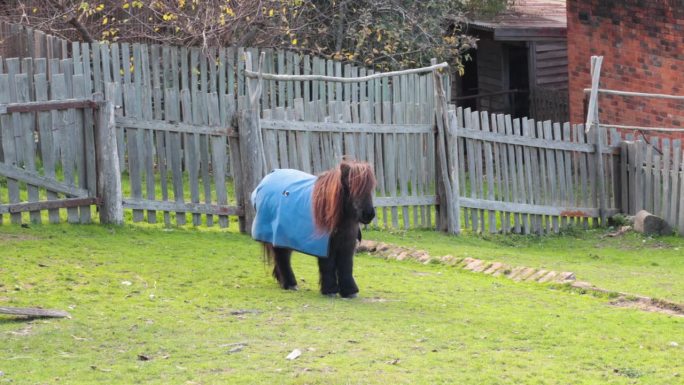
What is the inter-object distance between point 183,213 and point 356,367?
5.83m

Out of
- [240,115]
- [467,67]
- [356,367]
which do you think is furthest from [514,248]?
[467,67]

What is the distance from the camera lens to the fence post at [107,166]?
486 inches

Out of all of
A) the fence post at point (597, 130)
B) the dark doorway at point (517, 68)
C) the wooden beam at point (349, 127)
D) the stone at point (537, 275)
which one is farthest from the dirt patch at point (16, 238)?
the dark doorway at point (517, 68)

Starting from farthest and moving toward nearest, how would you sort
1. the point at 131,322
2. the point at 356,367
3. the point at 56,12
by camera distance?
1. the point at 56,12
2. the point at 131,322
3. the point at 356,367

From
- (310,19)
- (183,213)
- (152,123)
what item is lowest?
(183,213)

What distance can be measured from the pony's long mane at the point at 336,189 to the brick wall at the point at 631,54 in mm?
8742

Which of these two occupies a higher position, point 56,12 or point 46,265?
point 56,12

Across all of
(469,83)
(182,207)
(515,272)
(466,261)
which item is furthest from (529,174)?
(469,83)

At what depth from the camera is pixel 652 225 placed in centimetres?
1507

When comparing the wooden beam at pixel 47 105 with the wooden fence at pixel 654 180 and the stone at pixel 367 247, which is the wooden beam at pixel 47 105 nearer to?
the stone at pixel 367 247

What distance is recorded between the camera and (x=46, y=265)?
1056 cm

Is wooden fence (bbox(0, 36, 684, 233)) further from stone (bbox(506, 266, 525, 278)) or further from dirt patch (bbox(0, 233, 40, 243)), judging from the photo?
stone (bbox(506, 266, 525, 278))

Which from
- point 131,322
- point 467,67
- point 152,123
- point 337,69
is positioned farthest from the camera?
point 467,67

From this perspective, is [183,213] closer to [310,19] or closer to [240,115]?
[240,115]
